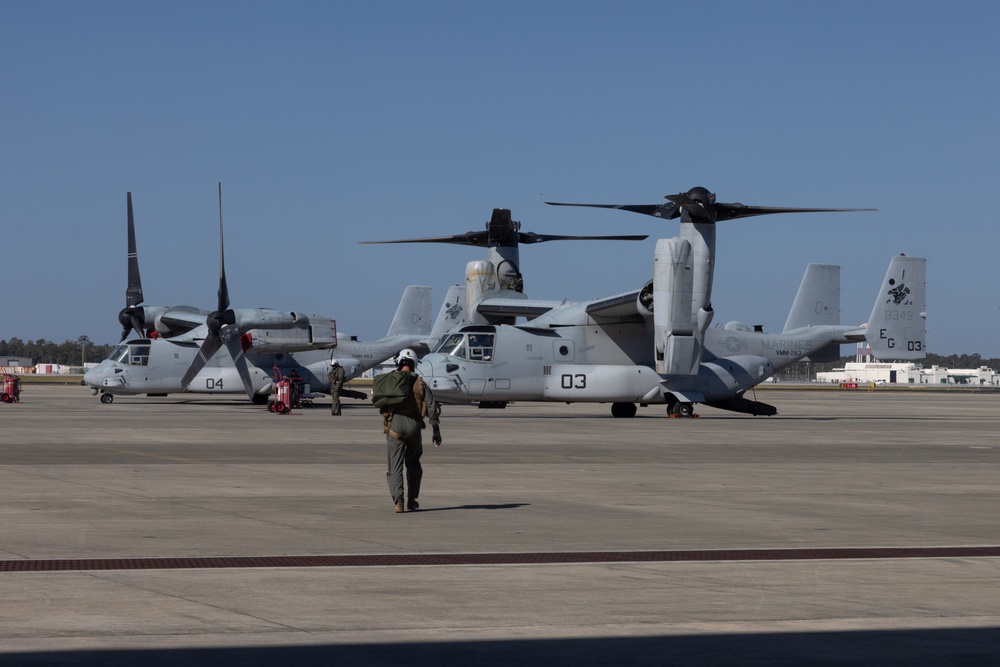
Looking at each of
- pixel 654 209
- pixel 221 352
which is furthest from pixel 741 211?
pixel 221 352

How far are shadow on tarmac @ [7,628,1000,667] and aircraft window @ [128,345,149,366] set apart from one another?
Answer: 46136 millimetres

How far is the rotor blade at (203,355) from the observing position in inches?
2002

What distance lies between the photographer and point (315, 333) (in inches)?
1941

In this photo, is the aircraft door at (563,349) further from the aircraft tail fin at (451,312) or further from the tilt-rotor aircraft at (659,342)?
the aircraft tail fin at (451,312)

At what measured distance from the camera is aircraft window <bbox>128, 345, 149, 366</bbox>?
5166cm

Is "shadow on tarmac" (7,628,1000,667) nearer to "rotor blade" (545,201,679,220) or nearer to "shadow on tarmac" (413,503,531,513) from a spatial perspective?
"shadow on tarmac" (413,503,531,513)

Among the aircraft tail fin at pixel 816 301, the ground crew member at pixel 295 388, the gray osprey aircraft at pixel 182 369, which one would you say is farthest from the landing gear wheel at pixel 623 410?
the gray osprey aircraft at pixel 182 369

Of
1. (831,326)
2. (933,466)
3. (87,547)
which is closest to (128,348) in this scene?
(831,326)

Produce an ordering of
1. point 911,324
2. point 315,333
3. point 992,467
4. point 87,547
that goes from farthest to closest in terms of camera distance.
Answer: point 315,333
point 911,324
point 992,467
point 87,547

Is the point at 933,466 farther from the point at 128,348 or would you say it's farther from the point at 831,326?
the point at 128,348

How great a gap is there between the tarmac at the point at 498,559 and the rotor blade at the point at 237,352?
26.4 metres

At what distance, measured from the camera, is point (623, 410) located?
43.5 meters

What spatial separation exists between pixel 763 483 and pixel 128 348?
125 feet

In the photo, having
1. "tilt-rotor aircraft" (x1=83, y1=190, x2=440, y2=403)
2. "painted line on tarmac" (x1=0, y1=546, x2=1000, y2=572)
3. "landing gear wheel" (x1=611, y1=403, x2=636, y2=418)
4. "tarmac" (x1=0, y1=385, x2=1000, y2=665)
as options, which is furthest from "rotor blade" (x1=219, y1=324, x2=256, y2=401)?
"painted line on tarmac" (x1=0, y1=546, x2=1000, y2=572)
